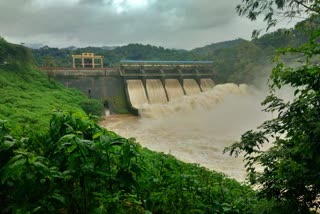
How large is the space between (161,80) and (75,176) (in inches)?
1090

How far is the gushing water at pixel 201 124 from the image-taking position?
604 inches

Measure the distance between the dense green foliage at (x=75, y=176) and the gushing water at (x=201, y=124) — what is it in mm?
9855

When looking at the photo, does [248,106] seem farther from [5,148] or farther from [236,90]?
[5,148]

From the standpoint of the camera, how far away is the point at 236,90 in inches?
1168

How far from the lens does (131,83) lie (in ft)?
93.0

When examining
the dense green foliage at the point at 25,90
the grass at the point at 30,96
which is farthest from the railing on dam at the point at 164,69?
the dense green foliage at the point at 25,90

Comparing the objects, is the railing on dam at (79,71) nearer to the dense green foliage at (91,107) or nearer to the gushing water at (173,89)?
the gushing water at (173,89)

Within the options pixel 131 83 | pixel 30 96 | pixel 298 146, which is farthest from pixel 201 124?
pixel 298 146

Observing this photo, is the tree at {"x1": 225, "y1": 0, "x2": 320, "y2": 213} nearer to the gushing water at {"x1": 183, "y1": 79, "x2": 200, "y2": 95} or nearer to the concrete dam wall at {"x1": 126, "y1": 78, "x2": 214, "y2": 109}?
the concrete dam wall at {"x1": 126, "y1": 78, "x2": 214, "y2": 109}

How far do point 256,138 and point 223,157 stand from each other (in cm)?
1176

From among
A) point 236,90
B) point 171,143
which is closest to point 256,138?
point 171,143

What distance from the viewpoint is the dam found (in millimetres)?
27312

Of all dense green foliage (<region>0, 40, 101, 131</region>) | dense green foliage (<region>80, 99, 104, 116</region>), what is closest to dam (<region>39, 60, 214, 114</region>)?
dense green foliage (<region>0, 40, 101, 131</region>)

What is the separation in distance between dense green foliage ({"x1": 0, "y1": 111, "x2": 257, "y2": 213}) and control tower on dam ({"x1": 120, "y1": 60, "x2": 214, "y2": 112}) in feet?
76.1
